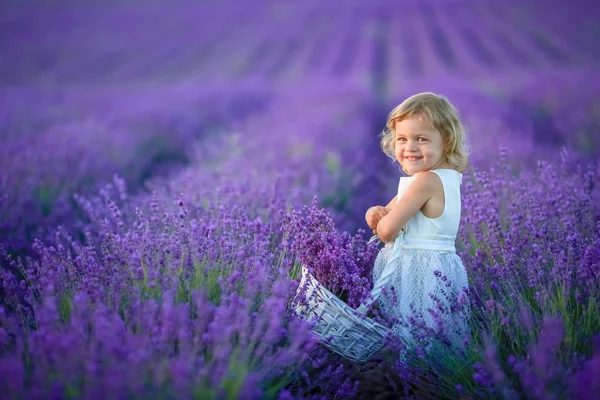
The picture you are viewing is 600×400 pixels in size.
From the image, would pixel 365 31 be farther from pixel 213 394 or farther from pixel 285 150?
pixel 213 394

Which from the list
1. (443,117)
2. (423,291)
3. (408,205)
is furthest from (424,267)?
(443,117)

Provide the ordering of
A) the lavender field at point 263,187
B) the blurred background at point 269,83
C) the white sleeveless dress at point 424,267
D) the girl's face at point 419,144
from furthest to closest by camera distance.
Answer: the blurred background at point 269,83
the girl's face at point 419,144
the white sleeveless dress at point 424,267
the lavender field at point 263,187

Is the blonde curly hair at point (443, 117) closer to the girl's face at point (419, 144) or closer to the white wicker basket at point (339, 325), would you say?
the girl's face at point (419, 144)

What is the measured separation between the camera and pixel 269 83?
428 inches

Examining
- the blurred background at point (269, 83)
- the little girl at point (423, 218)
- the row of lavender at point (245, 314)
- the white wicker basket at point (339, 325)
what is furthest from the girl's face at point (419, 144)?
the blurred background at point (269, 83)

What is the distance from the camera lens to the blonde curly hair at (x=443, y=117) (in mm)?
2262

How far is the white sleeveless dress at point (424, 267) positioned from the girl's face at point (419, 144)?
2.1 inches

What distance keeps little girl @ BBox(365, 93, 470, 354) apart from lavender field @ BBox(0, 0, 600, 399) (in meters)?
0.13

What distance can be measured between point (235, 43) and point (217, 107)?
4393mm

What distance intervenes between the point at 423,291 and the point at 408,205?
313 millimetres

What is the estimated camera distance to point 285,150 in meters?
5.55

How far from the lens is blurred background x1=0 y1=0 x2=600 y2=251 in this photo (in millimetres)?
4883

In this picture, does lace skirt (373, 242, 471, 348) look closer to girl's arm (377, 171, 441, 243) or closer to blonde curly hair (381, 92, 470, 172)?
girl's arm (377, 171, 441, 243)

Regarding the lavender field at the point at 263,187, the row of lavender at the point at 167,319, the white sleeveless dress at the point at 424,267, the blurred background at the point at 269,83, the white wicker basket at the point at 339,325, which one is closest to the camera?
the row of lavender at the point at 167,319
